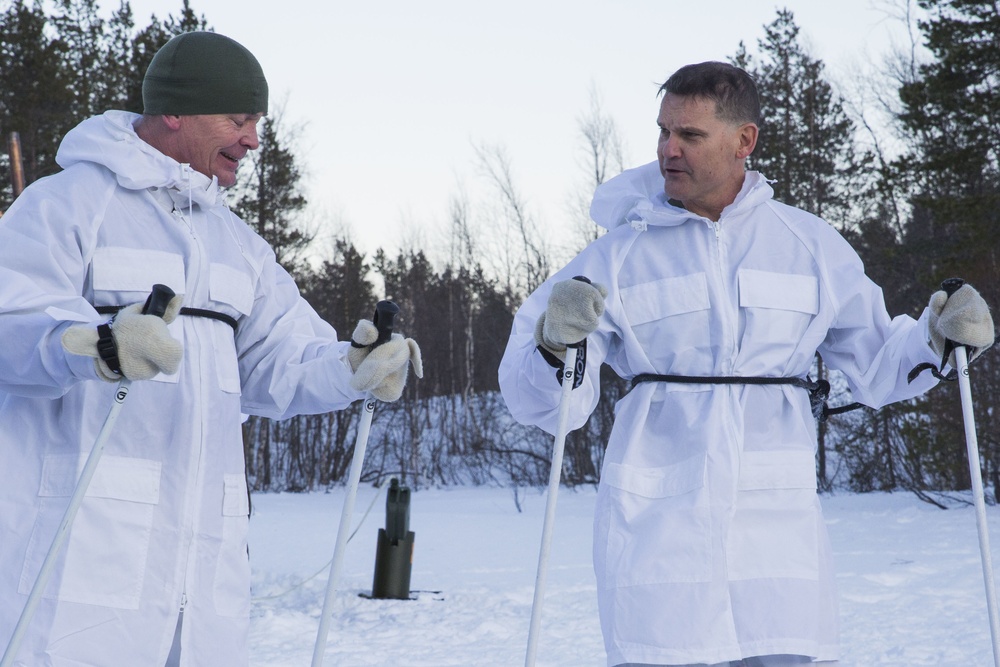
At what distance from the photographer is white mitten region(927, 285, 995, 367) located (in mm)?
2498

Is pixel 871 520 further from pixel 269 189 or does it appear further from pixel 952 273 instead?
pixel 269 189

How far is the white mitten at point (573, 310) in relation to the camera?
7.93 ft

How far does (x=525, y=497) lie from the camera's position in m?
16.1

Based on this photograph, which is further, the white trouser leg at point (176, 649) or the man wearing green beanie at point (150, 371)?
the white trouser leg at point (176, 649)

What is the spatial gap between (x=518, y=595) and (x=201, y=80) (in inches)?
216

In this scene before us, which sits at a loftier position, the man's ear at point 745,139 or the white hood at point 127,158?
the man's ear at point 745,139

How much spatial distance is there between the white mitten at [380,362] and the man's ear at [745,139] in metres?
0.99

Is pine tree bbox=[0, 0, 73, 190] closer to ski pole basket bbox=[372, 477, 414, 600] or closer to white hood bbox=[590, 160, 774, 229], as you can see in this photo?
ski pole basket bbox=[372, 477, 414, 600]

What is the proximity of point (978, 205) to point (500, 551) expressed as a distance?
7.81 meters

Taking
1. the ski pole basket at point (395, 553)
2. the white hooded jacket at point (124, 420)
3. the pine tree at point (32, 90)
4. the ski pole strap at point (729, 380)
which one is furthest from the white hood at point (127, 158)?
the pine tree at point (32, 90)

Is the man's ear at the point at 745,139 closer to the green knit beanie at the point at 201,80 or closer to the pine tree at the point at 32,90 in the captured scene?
the green knit beanie at the point at 201,80

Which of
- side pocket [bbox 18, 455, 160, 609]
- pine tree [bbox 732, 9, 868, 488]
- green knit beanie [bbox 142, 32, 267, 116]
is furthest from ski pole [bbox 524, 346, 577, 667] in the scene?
pine tree [bbox 732, 9, 868, 488]

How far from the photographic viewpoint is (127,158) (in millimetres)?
2402

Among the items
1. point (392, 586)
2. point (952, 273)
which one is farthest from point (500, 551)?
point (952, 273)
